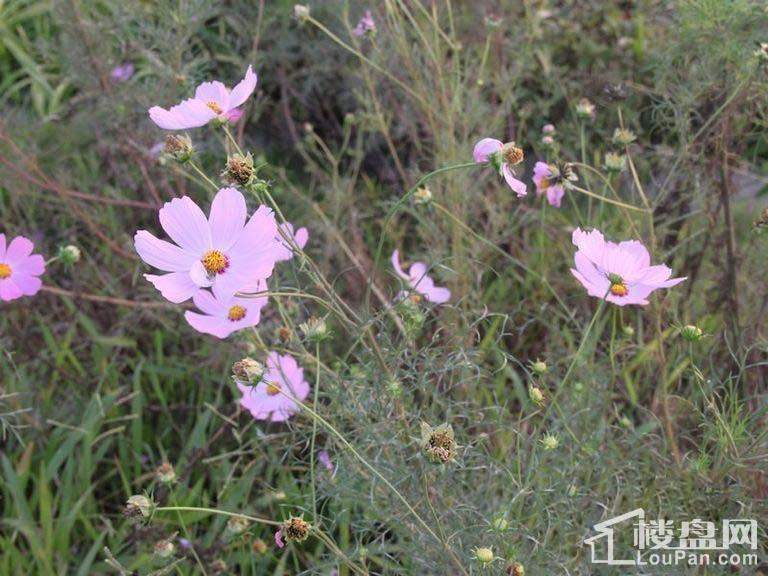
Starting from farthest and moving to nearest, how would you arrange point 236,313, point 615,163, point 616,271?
point 615,163, point 236,313, point 616,271

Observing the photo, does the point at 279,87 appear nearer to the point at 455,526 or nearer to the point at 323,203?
the point at 323,203

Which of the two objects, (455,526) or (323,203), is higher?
(455,526)

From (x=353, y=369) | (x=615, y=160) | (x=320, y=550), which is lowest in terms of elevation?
(x=320, y=550)

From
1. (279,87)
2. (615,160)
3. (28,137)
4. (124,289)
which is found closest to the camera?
(615,160)

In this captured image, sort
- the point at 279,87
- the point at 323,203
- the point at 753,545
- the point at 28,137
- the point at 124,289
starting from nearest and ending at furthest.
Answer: the point at 753,545 < the point at 124,289 < the point at 323,203 < the point at 28,137 < the point at 279,87

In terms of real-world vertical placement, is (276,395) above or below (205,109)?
below

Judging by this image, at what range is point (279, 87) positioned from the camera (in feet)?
7.61

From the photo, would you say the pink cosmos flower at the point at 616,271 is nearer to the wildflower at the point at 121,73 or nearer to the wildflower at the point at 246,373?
the wildflower at the point at 246,373

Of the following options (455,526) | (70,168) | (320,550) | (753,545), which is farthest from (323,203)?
(753,545)

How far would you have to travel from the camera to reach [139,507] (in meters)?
0.86

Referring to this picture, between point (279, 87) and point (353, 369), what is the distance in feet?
4.74

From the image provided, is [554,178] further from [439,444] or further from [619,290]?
[439,444]

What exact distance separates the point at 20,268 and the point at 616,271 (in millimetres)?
802

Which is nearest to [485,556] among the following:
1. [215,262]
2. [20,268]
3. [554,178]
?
[215,262]
